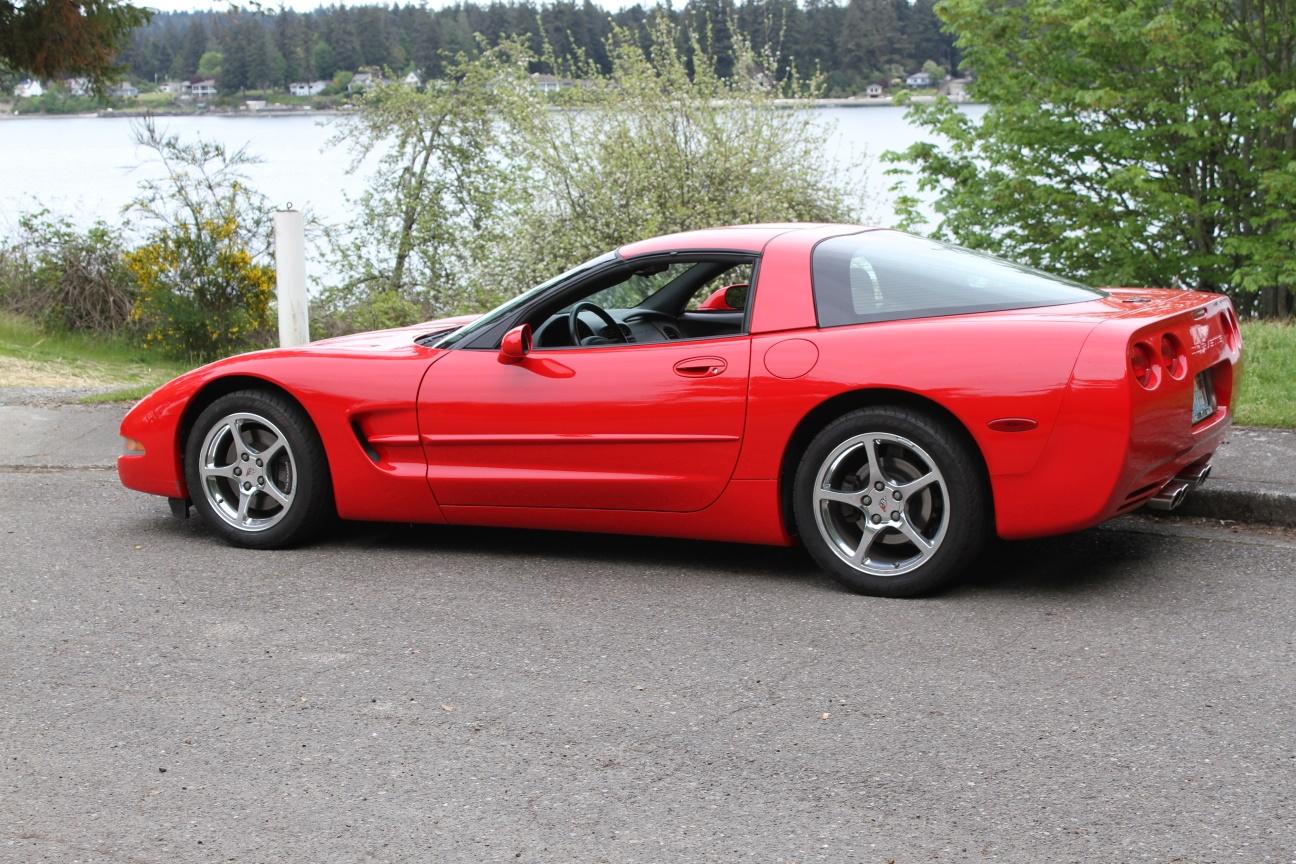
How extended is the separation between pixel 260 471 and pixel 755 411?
2.28 meters

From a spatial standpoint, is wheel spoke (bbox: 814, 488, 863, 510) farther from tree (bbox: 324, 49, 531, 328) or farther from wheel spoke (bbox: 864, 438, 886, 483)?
tree (bbox: 324, 49, 531, 328)

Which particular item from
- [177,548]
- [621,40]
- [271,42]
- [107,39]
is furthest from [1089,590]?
[271,42]

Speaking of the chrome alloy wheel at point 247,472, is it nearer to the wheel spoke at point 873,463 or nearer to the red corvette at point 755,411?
the red corvette at point 755,411

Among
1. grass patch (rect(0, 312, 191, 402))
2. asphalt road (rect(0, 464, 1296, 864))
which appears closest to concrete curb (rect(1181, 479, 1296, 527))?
asphalt road (rect(0, 464, 1296, 864))

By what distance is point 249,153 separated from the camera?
18938 millimetres

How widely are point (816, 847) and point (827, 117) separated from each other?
18.7 meters

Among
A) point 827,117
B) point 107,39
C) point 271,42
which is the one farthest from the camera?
point 271,42

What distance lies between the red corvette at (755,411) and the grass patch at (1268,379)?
2.06m

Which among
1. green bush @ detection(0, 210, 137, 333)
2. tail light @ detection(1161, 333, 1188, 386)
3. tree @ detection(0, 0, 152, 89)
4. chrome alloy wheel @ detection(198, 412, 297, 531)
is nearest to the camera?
tail light @ detection(1161, 333, 1188, 386)

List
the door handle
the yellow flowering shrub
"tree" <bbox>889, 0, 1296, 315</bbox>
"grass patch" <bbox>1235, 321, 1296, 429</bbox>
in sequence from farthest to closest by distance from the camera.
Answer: "tree" <bbox>889, 0, 1296, 315</bbox>
the yellow flowering shrub
"grass patch" <bbox>1235, 321, 1296, 429</bbox>
the door handle

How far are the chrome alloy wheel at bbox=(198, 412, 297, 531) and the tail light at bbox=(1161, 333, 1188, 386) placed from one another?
3518mm

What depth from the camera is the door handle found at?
545 cm

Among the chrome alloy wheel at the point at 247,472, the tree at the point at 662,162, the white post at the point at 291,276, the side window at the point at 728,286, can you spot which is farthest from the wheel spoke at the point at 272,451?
the tree at the point at 662,162

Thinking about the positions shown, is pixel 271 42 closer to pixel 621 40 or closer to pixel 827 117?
pixel 621 40
